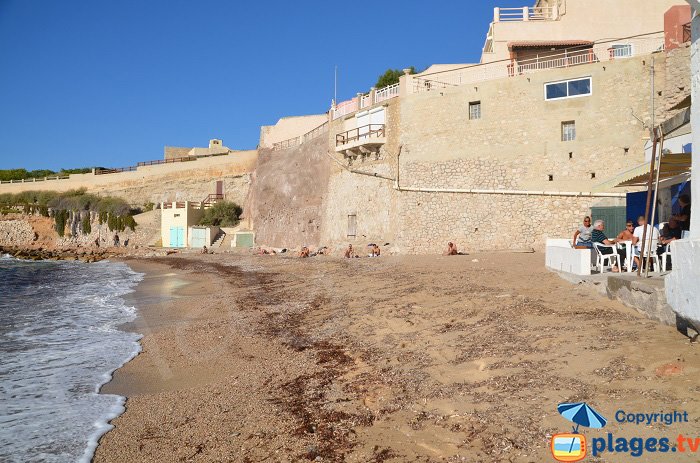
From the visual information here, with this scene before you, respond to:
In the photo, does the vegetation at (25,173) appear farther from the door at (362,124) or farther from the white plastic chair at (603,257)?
the white plastic chair at (603,257)

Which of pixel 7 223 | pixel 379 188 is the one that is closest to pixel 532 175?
pixel 379 188

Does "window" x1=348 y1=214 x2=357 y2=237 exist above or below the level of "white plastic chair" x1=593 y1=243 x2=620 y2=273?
→ above

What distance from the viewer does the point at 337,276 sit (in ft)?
56.4

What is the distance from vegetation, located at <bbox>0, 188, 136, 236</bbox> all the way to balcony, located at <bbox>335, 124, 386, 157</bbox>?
28.4 meters

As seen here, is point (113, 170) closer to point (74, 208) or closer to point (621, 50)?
point (74, 208)

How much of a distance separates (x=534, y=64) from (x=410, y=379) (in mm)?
21037

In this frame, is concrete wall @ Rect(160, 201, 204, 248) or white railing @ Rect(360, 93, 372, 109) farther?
concrete wall @ Rect(160, 201, 204, 248)

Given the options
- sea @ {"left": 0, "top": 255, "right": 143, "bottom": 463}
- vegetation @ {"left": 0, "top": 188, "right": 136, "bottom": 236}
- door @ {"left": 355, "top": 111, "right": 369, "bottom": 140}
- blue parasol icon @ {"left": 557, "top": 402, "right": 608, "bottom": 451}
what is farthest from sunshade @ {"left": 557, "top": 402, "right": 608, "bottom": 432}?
vegetation @ {"left": 0, "top": 188, "right": 136, "bottom": 236}

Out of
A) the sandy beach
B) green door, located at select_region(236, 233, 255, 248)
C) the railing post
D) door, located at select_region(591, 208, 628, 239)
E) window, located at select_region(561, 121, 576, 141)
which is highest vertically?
the railing post

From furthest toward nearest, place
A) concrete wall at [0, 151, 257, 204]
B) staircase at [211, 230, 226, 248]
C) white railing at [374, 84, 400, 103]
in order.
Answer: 1. concrete wall at [0, 151, 257, 204]
2. staircase at [211, 230, 226, 248]
3. white railing at [374, 84, 400, 103]

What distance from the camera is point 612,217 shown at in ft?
58.0

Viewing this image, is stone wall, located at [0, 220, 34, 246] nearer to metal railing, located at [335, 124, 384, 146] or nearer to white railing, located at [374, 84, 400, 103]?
metal railing, located at [335, 124, 384, 146]

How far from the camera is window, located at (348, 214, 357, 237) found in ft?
95.7

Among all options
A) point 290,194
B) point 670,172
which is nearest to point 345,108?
point 290,194
